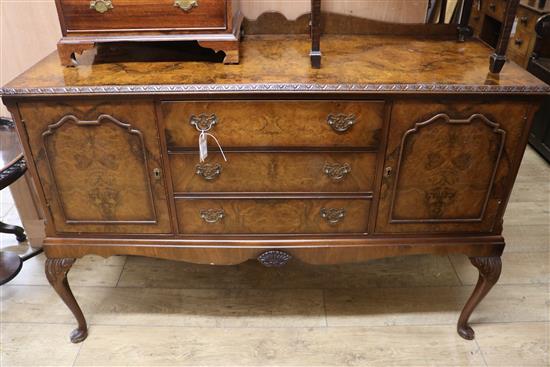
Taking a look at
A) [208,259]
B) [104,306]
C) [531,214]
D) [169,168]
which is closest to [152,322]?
[104,306]

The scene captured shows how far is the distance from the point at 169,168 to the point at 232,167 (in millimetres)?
179

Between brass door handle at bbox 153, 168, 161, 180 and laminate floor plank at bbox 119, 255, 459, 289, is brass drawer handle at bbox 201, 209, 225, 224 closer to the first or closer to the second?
brass door handle at bbox 153, 168, 161, 180

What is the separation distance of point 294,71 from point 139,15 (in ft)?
1.55

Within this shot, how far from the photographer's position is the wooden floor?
5.17ft

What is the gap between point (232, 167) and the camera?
4.23 feet

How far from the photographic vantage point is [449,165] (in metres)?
1.29

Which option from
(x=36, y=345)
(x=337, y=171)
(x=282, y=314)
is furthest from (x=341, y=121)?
(x=36, y=345)

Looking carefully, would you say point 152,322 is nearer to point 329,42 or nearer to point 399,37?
point 329,42

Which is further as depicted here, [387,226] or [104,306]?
[104,306]

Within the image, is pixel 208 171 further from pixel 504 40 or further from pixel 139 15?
pixel 504 40

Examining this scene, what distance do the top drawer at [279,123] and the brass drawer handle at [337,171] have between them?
65 mm

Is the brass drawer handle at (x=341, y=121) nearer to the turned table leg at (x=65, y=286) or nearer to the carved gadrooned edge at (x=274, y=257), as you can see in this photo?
the carved gadrooned edge at (x=274, y=257)

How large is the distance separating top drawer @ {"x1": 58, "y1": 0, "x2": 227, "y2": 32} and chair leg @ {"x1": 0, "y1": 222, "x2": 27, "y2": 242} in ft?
3.64

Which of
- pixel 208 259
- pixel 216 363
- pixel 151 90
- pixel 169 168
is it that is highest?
pixel 151 90
